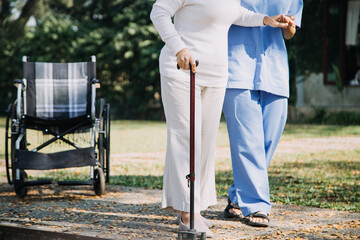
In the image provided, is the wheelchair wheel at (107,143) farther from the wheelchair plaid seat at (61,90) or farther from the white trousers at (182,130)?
the white trousers at (182,130)

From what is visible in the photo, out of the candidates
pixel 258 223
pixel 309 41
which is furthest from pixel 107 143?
pixel 309 41

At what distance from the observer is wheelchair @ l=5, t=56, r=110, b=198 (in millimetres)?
5152

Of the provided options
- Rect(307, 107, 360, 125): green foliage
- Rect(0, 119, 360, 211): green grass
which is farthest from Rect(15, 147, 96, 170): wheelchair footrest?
Rect(307, 107, 360, 125): green foliage

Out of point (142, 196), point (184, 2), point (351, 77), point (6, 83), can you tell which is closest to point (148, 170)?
point (142, 196)

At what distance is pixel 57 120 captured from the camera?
5.60 meters

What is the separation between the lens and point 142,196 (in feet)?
17.0

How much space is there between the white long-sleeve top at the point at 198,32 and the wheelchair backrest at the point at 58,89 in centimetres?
251

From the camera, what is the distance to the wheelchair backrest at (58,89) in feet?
19.6

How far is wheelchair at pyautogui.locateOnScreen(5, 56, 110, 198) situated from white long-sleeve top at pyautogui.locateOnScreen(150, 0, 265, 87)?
187 centimetres

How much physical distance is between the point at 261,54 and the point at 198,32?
751 mm

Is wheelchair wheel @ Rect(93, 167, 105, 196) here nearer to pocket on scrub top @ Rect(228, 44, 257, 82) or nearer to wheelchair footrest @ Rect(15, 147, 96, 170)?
wheelchair footrest @ Rect(15, 147, 96, 170)

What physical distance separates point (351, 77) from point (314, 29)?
1684 millimetres

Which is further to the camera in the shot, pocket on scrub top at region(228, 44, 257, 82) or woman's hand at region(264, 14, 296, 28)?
pocket on scrub top at region(228, 44, 257, 82)

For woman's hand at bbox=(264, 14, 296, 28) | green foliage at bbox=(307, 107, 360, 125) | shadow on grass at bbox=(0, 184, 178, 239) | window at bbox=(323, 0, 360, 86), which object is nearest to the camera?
shadow on grass at bbox=(0, 184, 178, 239)
